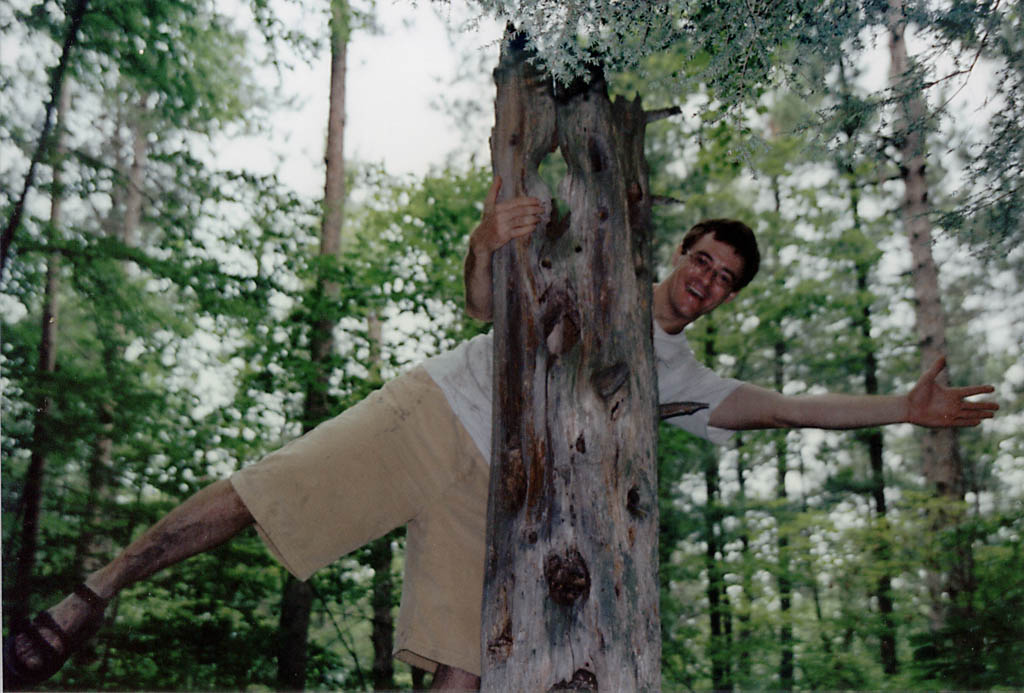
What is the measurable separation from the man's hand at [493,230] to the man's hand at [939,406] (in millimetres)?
1320

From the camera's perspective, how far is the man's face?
2262mm

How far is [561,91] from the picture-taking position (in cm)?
192

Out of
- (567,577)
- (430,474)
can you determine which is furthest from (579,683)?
(430,474)

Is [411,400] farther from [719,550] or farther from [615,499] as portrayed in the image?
[719,550]

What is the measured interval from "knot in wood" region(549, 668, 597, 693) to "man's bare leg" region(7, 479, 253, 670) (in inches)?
39.4

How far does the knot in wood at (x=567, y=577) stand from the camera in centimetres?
150

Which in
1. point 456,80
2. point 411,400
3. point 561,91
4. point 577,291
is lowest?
point 411,400

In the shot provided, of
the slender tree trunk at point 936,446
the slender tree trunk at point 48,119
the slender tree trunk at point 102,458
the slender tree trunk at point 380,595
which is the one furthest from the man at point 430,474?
the slender tree trunk at point 48,119

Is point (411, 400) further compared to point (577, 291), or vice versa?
point (411, 400)

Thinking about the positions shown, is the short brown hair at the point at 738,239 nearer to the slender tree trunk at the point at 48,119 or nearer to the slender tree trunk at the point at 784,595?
the slender tree trunk at the point at 784,595

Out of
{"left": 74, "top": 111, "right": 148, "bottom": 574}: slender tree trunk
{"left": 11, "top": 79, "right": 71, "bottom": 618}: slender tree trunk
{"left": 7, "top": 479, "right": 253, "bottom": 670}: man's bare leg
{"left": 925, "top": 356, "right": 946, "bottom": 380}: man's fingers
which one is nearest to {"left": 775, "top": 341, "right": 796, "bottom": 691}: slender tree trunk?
{"left": 925, "top": 356, "right": 946, "bottom": 380}: man's fingers

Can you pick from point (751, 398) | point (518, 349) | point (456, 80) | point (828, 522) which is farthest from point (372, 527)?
point (456, 80)

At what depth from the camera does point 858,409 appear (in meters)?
2.18

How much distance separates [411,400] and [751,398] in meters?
1.16
